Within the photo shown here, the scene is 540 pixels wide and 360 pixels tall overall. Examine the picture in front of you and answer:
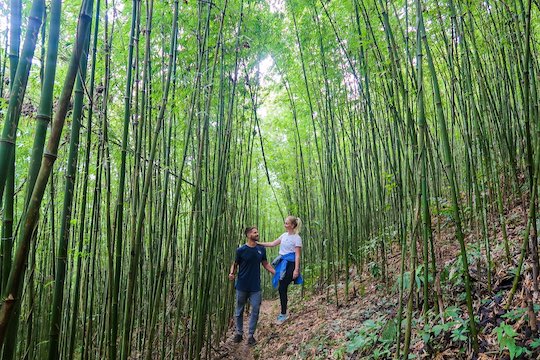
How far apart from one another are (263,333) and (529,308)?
3257 mm

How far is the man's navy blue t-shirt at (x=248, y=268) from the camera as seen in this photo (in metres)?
3.89

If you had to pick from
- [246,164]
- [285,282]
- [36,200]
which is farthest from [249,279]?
[36,200]

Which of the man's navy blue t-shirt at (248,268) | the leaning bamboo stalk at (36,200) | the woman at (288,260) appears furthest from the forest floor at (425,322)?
the leaning bamboo stalk at (36,200)

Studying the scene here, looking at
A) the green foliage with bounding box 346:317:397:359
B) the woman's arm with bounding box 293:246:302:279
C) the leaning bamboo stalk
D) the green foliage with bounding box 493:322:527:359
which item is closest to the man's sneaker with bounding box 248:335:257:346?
the woman's arm with bounding box 293:246:302:279

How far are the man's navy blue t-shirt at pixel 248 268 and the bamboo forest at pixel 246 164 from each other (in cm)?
17

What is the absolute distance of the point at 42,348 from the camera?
3801mm

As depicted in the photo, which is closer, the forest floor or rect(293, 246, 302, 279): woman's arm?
the forest floor

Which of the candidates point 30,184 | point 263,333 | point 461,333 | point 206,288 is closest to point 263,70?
point 206,288

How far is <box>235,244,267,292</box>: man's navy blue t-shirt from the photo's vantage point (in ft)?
12.8

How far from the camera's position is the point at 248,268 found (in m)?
3.91

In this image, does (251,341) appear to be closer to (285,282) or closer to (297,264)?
(285,282)

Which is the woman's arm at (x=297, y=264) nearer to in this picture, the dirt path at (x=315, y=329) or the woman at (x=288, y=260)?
the woman at (x=288, y=260)

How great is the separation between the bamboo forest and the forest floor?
15mm

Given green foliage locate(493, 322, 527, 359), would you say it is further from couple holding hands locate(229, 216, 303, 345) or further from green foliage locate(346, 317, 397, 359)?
couple holding hands locate(229, 216, 303, 345)
